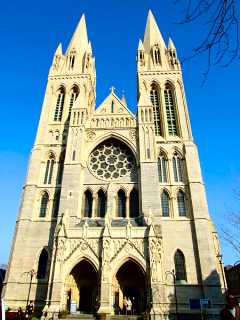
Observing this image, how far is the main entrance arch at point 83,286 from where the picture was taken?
20.3 m

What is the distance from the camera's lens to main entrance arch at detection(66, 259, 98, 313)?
20325 mm

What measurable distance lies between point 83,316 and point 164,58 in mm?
28933

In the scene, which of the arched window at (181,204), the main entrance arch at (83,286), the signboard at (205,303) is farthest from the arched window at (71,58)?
the signboard at (205,303)

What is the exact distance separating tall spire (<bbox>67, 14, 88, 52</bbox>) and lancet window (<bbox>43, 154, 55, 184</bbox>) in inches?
663

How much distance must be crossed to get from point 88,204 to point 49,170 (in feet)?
17.5

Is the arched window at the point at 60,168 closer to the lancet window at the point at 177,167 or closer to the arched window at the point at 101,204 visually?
the arched window at the point at 101,204

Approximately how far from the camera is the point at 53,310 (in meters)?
17.5

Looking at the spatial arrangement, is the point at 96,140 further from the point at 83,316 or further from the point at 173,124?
the point at 83,316

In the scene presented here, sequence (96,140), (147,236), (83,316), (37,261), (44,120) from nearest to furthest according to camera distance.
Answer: (83,316) < (147,236) < (37,261) < (96,140) < (44,120)

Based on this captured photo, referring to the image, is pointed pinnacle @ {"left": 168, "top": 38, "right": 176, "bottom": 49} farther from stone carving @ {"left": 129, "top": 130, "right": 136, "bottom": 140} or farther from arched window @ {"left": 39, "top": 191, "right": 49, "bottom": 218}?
arched window @ {"left": 39, "top": 191, "right": 49, "bottom": 218}

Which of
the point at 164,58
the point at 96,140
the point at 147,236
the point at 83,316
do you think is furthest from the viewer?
the point at 164,58

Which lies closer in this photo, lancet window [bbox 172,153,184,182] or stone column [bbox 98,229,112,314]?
→ stone column [bbox 98,229,112,314]

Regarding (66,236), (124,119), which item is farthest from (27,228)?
(124,119)

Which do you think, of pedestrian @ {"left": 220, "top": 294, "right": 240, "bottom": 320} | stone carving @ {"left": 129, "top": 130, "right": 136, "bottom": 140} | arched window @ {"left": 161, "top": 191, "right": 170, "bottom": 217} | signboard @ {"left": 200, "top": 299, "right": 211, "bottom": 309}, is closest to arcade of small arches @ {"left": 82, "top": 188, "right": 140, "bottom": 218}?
arched window @ {"left": 161, "top": 191, "right": 170, "bottom": 217}
